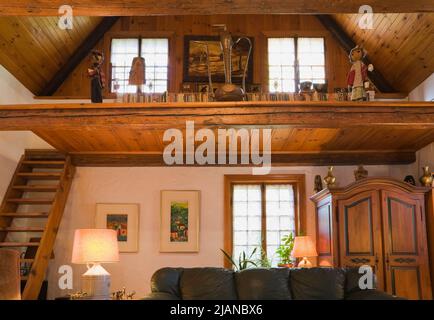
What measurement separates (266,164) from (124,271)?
2.62 meters

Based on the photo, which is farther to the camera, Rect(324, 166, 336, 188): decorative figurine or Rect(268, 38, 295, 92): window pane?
Rect(268, 38, 295, 92): window pane

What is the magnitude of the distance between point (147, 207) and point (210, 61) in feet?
8.13

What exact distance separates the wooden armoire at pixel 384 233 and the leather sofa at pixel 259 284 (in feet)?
5.79

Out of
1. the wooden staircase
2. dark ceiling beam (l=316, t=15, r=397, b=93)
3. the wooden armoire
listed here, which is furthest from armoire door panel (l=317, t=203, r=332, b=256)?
the wooden staircase

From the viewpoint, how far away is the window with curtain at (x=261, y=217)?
8.14 m

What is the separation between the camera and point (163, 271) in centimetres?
532

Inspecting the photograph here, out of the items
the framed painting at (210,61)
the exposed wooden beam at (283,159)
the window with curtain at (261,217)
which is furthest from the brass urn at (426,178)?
the framed painting at (210,61)

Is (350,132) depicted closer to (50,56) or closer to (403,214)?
(403,214)

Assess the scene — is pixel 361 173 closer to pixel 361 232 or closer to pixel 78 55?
pixel 361 232

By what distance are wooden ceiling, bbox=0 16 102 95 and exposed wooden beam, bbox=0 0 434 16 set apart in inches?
93.6

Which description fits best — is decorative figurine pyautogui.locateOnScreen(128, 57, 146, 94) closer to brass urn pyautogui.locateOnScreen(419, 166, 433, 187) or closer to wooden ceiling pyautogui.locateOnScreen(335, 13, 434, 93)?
wooden ceiling pyautogui.locateOnScreen(335, 13, 434, 93)

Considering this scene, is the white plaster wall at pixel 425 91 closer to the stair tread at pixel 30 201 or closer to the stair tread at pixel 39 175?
the stair tread at pixel 39 175

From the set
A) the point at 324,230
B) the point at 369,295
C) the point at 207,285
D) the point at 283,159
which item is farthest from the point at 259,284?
the point at 283,159

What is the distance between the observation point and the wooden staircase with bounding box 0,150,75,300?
707 cm
